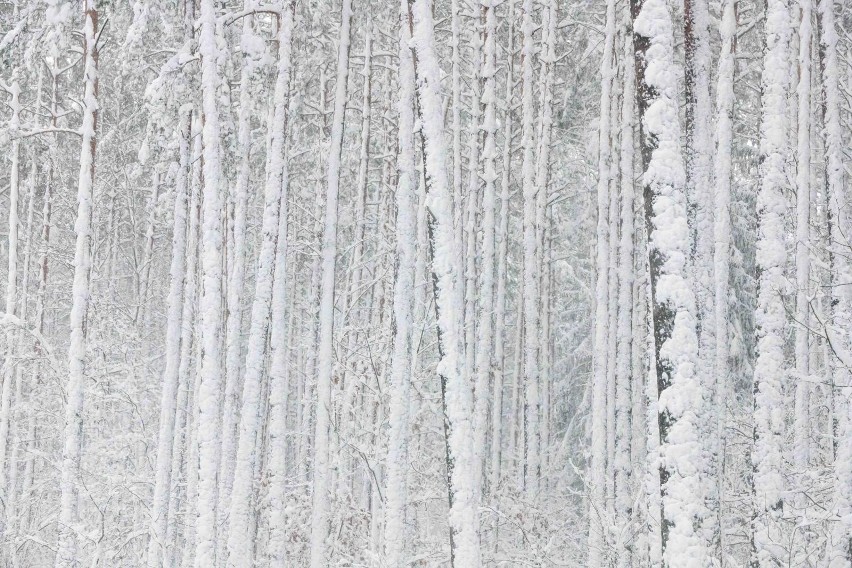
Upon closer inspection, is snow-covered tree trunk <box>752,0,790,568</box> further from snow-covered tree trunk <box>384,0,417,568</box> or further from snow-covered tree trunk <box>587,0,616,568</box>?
snow-covered tree trunk <box>384,0,417,568</box>

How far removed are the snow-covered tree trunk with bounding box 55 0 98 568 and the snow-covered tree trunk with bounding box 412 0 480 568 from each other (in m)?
5.12

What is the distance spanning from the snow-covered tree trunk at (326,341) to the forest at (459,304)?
45 millimetres

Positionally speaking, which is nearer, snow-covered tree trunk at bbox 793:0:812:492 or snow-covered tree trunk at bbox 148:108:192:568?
snow-covered tree trunk at bbox 793:0:812:492

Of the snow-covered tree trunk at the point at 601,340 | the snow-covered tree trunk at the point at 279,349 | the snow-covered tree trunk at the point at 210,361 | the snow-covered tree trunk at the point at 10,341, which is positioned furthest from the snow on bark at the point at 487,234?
the snow-covered tree trunk at the point at 10,341

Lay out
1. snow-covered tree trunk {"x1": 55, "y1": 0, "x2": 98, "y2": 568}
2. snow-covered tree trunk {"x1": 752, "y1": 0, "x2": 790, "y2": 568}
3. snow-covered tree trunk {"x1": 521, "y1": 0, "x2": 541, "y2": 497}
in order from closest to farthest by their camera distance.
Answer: snow-covered tree trunk {"x1": 752, "y1": 0, "x2": 790, "y2": 568}, snow-covered tree trunk {"x1": 55, "y1": 0, "x2": 98, "y2": 568}, snow-covered tree trunk {"x1": 521, "y1": 0, "x2": 541, "y2": 497}

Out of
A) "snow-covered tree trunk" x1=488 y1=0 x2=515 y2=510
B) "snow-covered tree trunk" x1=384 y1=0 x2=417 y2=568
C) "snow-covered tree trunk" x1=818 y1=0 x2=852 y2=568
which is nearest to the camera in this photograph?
"snow-covered tree trunk" x1=818 y1=0 x2=852 y2=568

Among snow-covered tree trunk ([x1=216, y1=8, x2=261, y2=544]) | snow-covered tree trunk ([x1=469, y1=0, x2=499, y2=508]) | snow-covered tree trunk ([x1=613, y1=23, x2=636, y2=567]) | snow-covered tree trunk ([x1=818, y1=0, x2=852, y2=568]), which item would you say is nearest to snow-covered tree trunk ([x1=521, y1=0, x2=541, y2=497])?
snow-covered tree trunk ([x1=469, y1=0, x2=499, y2=508])

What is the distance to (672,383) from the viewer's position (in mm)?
6031

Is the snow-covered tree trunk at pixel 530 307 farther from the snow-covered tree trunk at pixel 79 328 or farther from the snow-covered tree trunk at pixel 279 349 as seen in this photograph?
the snow-covered tree trunk at pixel 79 328

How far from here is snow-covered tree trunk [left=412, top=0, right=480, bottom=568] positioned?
739 cm

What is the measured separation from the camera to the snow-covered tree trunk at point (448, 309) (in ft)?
24.2

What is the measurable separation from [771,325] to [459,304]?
2.90 m

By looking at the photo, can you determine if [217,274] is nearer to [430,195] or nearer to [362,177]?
[430,195]

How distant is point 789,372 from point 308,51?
10.4 metres
